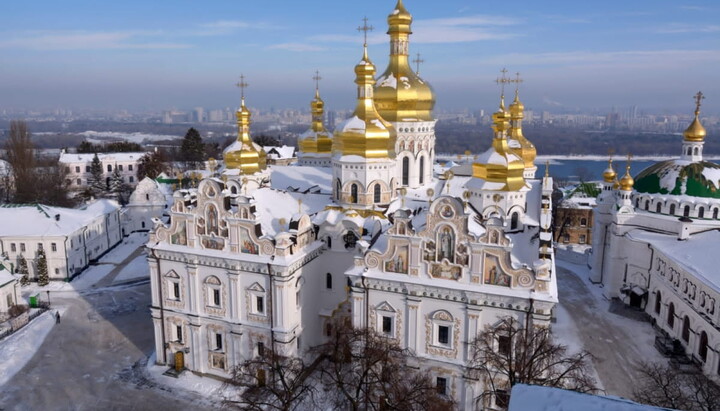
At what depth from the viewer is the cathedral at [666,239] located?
2111 cm

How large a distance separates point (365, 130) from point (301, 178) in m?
5.67

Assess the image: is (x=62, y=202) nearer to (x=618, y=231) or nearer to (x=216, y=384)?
(x=216, y=384)

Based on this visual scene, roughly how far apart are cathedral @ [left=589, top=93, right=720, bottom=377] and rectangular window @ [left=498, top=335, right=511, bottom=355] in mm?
9644

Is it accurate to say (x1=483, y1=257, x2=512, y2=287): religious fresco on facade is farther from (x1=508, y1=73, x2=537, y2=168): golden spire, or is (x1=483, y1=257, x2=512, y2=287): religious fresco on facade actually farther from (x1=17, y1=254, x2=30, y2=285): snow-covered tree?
(x1=17, y1=254, x2=30, y2=285): snow-covered tree

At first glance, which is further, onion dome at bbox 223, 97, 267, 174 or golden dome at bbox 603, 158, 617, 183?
golden dome at bbox 603, 158, 617, 183

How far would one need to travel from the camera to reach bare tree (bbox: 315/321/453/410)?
43.6 feet

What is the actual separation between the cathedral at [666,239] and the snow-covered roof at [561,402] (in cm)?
1573

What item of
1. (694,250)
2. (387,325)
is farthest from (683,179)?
(387,325)

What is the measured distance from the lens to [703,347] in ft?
64.4

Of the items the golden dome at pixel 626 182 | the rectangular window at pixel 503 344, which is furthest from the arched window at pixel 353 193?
the golden dome at pixel 626 182

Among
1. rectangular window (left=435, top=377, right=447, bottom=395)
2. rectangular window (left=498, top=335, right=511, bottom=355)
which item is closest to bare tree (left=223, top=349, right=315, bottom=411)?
rectangular window (left=435, top=377, right=447, bottom=395)

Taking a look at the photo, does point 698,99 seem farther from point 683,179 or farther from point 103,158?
point 103,158

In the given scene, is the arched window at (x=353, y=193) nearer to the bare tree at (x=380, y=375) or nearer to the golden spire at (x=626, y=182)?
the bare tree at (x=380, y=375)

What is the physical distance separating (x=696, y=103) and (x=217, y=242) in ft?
76.3
